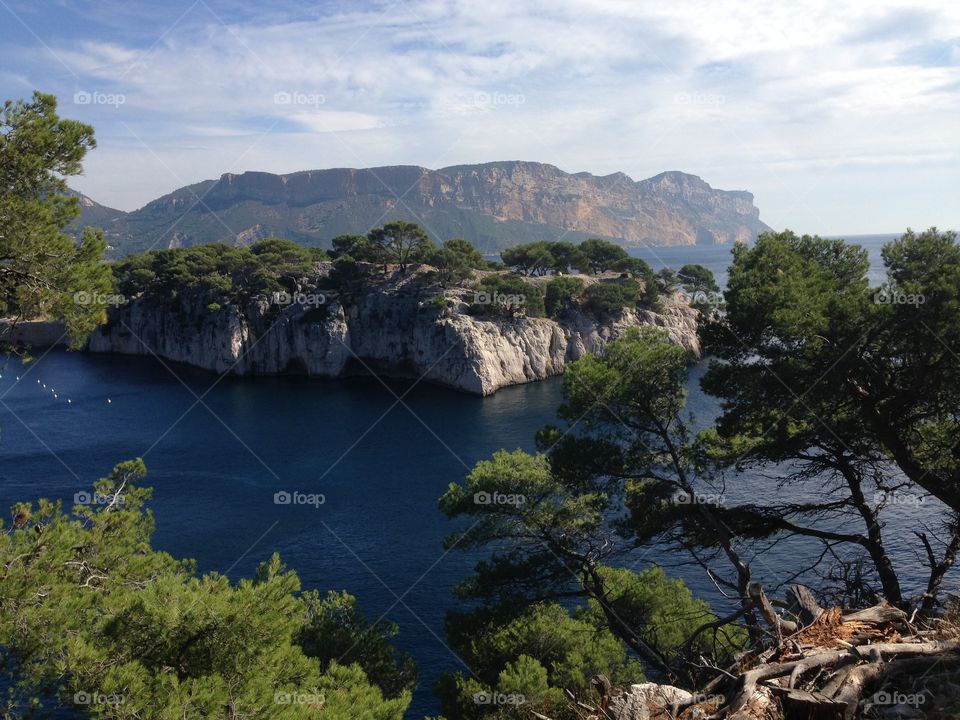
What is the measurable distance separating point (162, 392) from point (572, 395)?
69.5 metres

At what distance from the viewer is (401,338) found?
80.1 metres

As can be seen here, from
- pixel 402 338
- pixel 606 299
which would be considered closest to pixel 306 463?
pixel 402 338

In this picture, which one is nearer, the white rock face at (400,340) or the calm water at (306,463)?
the calm water at (306,463)

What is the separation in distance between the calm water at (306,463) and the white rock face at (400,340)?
306 cm

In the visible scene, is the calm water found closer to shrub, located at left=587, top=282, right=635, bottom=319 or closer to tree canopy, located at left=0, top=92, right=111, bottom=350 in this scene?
shrub, located at left=587, top=282, right=635, bottom=319

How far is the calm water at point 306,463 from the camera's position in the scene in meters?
31.7

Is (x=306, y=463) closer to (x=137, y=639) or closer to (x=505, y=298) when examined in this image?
(x=505, y=298)

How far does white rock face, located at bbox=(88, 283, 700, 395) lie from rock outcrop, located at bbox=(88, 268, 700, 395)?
0.41ft

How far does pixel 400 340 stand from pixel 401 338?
284 millimetres

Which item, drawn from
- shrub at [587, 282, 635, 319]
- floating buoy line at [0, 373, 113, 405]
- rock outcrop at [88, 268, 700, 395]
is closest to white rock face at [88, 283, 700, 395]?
rock outcrop at [88, 268, 700, 395]

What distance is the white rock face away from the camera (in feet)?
246

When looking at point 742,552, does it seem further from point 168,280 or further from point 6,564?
point 168,280

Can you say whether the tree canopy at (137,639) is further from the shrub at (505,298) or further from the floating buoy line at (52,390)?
the shrub at (505,298)

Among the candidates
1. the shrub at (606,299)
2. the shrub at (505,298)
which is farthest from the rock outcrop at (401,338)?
the shrub at (606,299)
